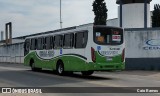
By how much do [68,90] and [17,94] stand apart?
2365mm

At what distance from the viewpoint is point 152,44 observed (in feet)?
103

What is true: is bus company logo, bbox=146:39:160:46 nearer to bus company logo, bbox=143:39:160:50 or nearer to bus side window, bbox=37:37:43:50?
bus company logo, bbox=143:39:160:50

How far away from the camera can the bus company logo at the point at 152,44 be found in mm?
31203

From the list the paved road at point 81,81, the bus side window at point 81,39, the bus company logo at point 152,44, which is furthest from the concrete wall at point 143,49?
the bus side window at point 81,39

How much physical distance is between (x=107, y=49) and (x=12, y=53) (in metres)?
40.1

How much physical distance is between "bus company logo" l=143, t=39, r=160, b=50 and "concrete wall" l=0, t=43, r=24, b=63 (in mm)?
25849

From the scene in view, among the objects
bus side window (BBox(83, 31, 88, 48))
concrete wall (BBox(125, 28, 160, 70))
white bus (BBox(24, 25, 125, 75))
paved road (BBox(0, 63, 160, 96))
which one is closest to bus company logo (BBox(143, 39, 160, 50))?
concrete wall (BBox(125, 28, 160, 70))

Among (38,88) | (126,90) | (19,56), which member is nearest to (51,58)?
(38,88)

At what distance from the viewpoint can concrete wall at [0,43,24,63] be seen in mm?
55006

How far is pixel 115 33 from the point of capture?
2188cm

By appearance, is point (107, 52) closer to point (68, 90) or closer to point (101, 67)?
point (101, 67)

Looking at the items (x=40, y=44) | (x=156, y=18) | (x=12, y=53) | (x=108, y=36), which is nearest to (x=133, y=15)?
(x=156, y=18)

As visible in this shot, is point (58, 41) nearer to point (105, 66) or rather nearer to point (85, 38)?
point (85, 38)

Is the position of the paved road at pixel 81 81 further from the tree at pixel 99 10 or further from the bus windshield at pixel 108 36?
the tree at pixel 99 10
